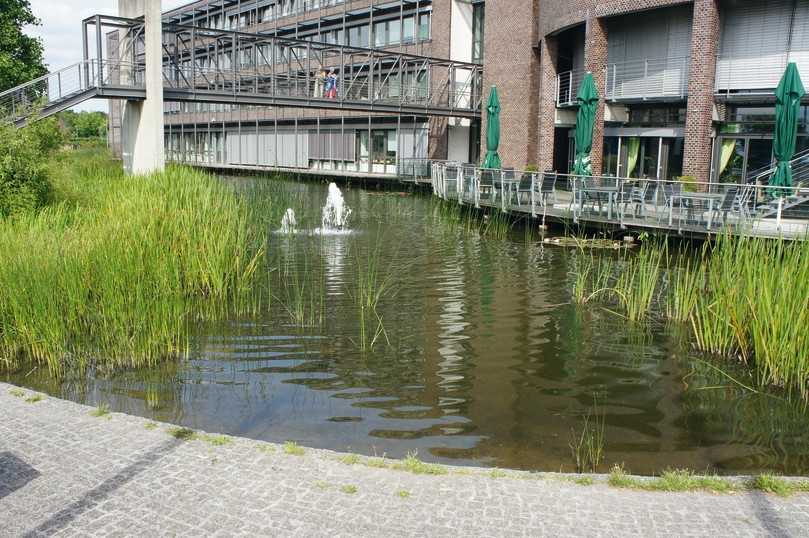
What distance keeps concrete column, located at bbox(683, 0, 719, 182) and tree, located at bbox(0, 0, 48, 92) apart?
2541 cm

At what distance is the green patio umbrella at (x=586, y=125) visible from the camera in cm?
2119

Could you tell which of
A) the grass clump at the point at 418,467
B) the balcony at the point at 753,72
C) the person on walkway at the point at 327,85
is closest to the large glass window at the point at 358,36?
the person on walkway at the point at 327,85

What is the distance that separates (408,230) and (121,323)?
1113cm

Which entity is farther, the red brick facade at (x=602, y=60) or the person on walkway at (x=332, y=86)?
the person on walkway at (x=332, y=86)

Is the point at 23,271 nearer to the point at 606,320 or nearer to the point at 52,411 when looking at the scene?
the point at 52,411

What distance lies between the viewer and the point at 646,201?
1530cm

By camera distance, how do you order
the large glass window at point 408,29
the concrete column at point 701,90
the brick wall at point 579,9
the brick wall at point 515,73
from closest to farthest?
the concrete column at point 701,90 < the brick wall at point 579,9 < the brick wall at point 515,73 < the large glass window at point 408,29

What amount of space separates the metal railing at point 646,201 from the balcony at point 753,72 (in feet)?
11.6

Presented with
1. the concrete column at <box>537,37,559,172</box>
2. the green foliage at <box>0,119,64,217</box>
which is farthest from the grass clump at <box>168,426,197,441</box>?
the concrete column at <box>537,37,559,172</box>

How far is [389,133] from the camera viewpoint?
38.8 metres

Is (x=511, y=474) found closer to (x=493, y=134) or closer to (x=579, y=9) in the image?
(x=579, y=9)

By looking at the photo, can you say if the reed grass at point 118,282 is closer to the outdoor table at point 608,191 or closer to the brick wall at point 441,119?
the outdoor table at point 608,191

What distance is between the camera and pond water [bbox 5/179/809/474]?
602cm

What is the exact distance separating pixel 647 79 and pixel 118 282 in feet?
64.1
